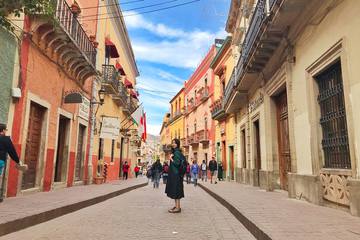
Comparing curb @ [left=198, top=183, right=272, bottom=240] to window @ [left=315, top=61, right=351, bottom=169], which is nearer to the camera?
curb @ [left=198, top=183, right=272, bottom=240]

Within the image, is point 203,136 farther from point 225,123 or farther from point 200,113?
point 225,123

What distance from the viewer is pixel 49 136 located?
11.7m

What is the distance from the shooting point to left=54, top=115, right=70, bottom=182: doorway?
1333 cm

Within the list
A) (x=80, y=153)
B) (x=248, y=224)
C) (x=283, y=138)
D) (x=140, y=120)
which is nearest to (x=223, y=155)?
(x=140, y=120)

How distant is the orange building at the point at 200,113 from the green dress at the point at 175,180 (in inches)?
927

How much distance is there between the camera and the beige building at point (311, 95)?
6.49 meters

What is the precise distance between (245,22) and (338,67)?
988 cm

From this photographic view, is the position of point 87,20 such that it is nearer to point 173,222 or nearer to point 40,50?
point 40,50

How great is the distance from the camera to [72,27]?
1222cm

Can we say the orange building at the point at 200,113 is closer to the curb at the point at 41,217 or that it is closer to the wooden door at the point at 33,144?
the wooden door at the point at 33,144

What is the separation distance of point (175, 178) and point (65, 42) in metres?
6.54

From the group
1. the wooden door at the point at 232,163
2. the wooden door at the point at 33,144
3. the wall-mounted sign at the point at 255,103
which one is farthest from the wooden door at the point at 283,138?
the wooden door at the point at 232,163

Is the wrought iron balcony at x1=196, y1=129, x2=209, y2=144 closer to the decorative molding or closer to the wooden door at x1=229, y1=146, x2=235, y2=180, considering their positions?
the wooden door at x1=229, y1=146, x2=235, y2=180

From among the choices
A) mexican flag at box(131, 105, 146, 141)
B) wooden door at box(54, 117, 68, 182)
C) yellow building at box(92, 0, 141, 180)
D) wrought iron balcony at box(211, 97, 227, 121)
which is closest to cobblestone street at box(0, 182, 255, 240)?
wooden door at box(54, 117, 68, 182)
